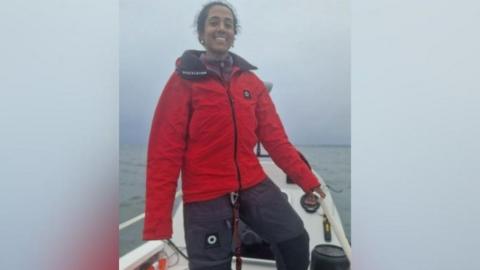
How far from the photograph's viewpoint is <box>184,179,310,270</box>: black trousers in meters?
0.75

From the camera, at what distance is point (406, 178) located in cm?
57

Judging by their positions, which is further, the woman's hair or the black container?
the black container

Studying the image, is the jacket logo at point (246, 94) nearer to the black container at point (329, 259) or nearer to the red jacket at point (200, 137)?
the red jacket at point (200, 137)

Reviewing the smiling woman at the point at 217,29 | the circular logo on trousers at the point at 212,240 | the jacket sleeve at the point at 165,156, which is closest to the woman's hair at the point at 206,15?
the smiling woman at the point at 217,29

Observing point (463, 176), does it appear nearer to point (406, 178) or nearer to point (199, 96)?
point (406, 178)

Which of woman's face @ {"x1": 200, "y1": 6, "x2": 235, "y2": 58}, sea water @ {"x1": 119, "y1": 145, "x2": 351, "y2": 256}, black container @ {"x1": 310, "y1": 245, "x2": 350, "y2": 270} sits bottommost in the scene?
black container @ {"x1": 310, "y1": 245, "x2": 350, "y2": 270}

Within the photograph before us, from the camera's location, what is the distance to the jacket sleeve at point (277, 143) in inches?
33.0

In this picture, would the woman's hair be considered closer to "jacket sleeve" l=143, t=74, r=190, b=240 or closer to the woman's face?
the woman's face

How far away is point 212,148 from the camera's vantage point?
2.52 ft

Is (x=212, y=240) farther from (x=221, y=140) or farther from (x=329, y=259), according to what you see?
(x=329, y=259)

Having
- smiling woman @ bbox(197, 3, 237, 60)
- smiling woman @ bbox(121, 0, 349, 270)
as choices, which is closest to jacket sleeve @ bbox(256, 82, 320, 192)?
smiling woman @ bbox(121, 0, 349, 270)

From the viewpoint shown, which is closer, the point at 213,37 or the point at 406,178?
the point at 406,178

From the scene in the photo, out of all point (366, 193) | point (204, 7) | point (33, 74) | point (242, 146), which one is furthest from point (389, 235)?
point (33, 74)

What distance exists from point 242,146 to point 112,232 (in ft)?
1.15
